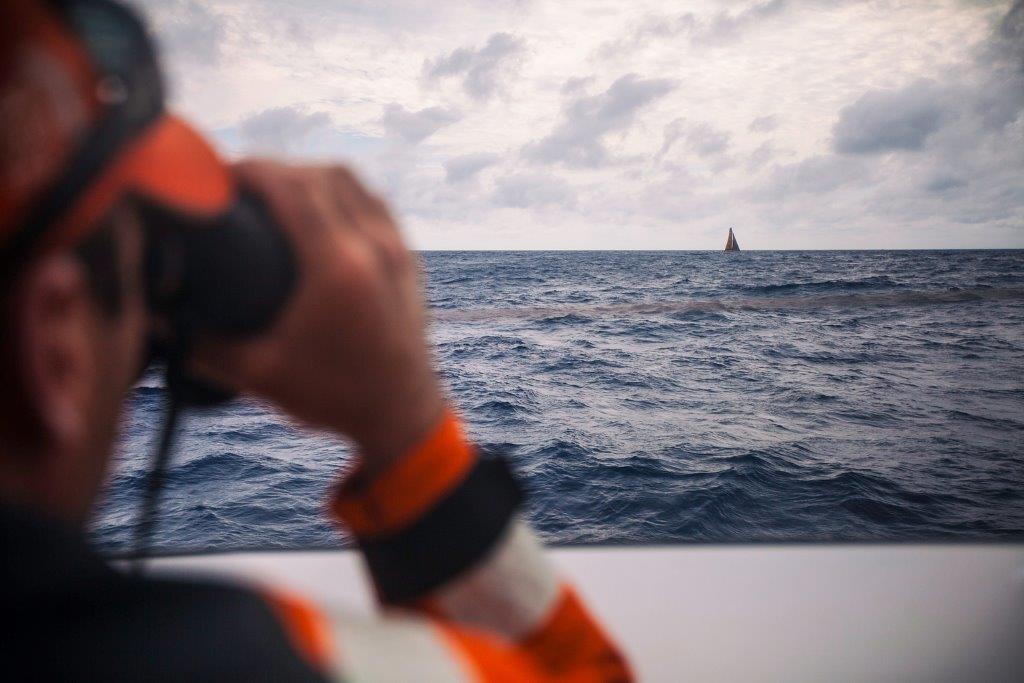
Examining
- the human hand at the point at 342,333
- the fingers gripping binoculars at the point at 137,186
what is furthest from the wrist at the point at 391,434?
the fingers gripping binoculars at the point at 137,186

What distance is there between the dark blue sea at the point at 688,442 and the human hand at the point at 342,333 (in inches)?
5.9

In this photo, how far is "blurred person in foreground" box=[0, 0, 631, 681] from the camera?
338mm

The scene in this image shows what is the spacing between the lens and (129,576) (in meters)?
0.38

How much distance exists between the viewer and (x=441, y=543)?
1.74 ft

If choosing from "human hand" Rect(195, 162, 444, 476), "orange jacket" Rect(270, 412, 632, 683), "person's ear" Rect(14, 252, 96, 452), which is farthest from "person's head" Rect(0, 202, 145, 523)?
"orange jacket" Rect(270, 412, 632, 683)

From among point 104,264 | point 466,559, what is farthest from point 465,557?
point 104,264

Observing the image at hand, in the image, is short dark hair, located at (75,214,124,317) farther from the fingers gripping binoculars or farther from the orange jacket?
the orange jacket

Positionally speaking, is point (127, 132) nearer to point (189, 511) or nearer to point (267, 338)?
point (267, 338)

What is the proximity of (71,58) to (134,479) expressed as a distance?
6.20 m

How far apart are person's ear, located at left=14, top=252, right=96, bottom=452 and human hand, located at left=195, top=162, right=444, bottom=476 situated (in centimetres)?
14

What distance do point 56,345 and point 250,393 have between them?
0.20m

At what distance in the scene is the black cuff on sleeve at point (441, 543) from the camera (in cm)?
53

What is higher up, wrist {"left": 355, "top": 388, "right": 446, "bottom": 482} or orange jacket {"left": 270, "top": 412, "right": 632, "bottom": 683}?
wrist {"left": 355, "top": 388, "right": 446, "bottom": 482}

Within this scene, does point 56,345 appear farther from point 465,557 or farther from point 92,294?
point 465,557
